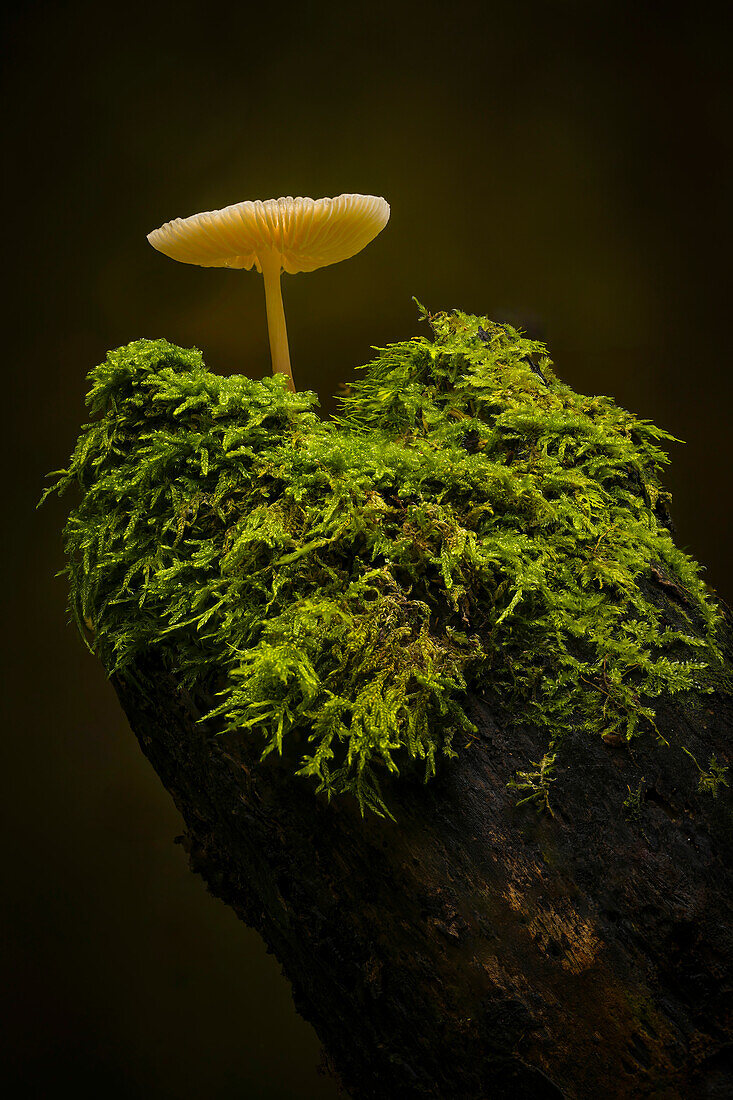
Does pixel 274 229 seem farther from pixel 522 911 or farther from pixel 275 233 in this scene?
pixel 522 911

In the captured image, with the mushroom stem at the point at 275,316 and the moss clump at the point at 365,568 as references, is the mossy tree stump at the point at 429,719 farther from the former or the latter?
the mushroom stem at the point at 275,316

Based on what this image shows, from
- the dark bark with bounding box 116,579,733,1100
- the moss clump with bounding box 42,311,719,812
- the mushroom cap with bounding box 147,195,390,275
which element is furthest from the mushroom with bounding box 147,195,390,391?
the dark bark with bounding box 116,579,733,1100

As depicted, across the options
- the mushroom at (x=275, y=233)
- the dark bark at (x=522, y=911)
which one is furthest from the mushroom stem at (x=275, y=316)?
the dark bark at (x=522, y=911)

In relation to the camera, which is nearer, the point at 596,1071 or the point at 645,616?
the point at 596,1071

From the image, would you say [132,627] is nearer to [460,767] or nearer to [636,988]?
[460,767]

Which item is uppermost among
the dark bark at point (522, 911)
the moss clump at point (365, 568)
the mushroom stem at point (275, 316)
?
the mushroom stem at point (275, 316)

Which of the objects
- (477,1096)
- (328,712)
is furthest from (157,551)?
(477,1096)
